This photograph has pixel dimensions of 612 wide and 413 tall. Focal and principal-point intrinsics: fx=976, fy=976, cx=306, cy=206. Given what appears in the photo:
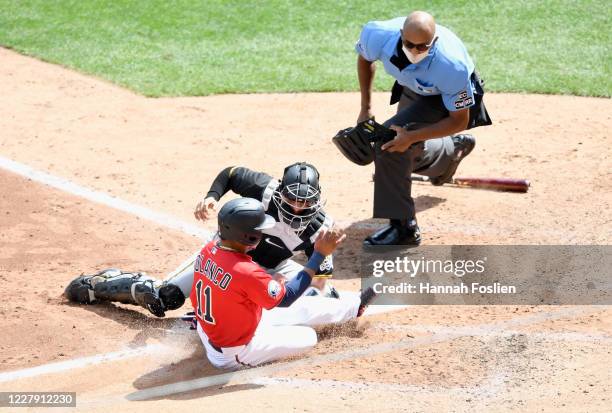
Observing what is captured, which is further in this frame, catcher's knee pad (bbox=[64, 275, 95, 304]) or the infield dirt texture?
catcher's knee pad (bbox=[64, 275, 95, 304])

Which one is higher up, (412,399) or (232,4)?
(232,4)

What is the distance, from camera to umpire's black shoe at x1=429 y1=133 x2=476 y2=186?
8.56 metres

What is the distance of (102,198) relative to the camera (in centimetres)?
887

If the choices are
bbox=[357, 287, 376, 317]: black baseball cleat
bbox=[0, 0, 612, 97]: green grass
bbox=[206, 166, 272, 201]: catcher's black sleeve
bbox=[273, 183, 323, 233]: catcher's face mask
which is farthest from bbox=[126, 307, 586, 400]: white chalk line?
bbox=[0, 0, 612, 97]: green grass

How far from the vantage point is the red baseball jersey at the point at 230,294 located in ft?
19.0

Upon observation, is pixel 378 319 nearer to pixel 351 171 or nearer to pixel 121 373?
pixel 121 373

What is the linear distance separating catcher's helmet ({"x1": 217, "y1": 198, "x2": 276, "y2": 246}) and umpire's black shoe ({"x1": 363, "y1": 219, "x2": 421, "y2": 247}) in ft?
7.29

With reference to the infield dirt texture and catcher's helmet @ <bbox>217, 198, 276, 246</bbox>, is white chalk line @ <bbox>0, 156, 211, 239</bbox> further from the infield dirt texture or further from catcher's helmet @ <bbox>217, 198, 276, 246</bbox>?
catcher's helmet @ <bbox>217, 198, 276, 246</bbox>

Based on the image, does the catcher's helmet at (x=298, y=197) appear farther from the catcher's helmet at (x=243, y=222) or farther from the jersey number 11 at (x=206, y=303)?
the jersey number 11 at (x=206, y=303)

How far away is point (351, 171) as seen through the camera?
9.55 metres

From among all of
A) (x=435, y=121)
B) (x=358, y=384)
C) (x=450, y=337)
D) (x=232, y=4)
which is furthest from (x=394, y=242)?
(x=232, y=4)

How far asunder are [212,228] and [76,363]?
246 cm

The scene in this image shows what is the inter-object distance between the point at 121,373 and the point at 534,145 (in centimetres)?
540

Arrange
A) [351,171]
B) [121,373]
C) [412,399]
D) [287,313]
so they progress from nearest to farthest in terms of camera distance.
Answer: [412,399] < [121,373] < [287,313] < [351,171]
